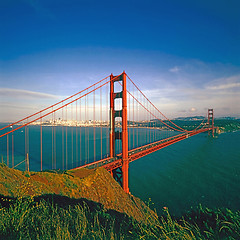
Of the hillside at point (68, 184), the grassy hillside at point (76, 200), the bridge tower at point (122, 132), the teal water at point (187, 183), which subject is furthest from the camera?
the bridge tower at point (122, 132)

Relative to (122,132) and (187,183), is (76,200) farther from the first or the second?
(187,183)

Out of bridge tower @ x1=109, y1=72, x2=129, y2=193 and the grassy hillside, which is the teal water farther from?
the grassy hillside

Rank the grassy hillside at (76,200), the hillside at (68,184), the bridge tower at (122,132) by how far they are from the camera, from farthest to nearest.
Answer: the bridge tower at (122,132) < the hillside at (68,184) < the grassy hillside at (76,200)

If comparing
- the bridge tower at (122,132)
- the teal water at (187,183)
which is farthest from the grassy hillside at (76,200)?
the teal water at (187,183)

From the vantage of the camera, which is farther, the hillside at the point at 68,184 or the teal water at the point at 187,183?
the teal water at the point at 187,183

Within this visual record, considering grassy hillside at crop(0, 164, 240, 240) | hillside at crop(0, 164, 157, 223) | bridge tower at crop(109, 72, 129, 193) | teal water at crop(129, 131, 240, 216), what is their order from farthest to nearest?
bridge tower at crop(109, 72, 129, 193)
teal water at crop(129, 131, 240, 216)
hillside at crop(0, 164, 157, 223)
grassy hillside at crop(0, 164, 240, 240)

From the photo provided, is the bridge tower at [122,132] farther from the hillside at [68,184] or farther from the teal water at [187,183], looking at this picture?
the hillside at [68,184]

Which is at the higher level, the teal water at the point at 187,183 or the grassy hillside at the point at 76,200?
the grassy hillside at the point at 76,200

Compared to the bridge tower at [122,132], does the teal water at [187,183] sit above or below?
below

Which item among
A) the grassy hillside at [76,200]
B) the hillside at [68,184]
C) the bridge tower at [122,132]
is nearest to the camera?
the grassy hillside at [76,200]

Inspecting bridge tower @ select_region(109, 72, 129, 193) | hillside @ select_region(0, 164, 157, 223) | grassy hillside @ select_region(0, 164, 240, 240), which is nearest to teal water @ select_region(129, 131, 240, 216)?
bridge tower @ select_region(109, 72, 129, 193)

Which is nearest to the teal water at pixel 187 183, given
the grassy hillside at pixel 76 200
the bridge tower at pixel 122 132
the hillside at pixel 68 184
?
the bridge tower at pixel 122 132
